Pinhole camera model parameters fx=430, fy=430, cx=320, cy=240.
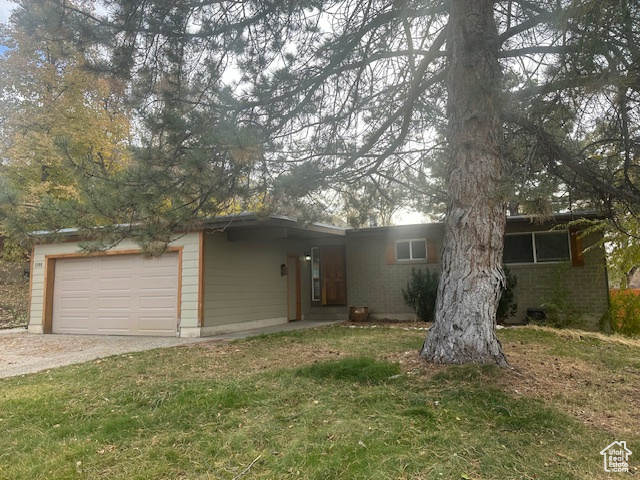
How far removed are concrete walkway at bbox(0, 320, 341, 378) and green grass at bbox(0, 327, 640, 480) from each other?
1.28 meters

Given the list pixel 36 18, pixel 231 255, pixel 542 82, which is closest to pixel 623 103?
pixel 542 82

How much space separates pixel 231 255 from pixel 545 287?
7.83m

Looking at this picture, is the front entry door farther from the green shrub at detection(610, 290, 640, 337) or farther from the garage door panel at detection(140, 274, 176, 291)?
the green shrub at detection(610, 290, 640, 337)

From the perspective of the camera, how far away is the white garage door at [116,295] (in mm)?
9625

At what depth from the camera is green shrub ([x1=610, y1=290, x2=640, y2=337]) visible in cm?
1032

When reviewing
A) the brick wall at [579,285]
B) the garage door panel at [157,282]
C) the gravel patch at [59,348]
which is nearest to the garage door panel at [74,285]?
the gravel patch at [59,348]

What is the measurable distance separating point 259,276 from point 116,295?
3442 millimetres

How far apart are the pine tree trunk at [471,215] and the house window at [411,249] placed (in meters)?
7.22

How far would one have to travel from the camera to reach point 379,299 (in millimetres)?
12414

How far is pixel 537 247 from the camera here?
11000 mm

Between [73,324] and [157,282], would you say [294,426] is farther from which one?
[73,324]

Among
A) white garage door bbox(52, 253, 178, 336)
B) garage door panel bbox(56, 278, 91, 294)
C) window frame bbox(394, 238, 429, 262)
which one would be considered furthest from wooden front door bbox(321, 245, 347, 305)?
garage door panel bbox(56, 278, 91, 294)

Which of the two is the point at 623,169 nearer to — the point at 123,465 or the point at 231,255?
the point at 123,465

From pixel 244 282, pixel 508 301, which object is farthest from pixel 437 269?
pixel 244 282
